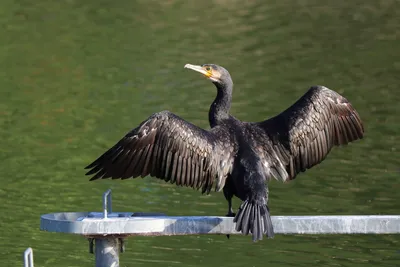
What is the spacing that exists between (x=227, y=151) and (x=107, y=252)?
1334mm

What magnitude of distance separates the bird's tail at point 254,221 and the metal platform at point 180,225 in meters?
0.07

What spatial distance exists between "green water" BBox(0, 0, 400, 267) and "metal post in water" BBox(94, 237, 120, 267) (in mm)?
2778

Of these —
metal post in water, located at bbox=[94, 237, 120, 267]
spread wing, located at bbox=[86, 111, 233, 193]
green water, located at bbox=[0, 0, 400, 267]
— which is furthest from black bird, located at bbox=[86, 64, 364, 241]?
green water, located at bbox=[0, 0, 400, 267]

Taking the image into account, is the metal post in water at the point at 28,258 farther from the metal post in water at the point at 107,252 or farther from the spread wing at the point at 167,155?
the spread wing at the point at 167,155

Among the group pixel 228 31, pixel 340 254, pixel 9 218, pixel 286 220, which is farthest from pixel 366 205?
pixel 228 31

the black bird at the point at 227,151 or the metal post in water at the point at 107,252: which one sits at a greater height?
the black bird at the point at 227,151

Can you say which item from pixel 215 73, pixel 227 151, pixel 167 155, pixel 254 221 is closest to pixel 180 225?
pixel 254 221

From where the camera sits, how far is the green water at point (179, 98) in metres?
10.8

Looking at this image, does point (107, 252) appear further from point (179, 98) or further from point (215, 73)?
point (179, 98)

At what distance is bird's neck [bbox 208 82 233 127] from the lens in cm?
852

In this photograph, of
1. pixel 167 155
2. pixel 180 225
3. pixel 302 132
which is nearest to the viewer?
pixel 180 225

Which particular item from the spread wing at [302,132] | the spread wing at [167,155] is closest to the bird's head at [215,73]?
the spread wing at [302,132]

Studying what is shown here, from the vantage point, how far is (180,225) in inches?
278

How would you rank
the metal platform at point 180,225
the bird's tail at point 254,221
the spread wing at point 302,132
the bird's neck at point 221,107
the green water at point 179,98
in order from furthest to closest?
1. the green water at point 179,98
2. the bird's neck at point 221,107
3. the spread wing at point 302,132
4. the bird's tail at point 254,221
5. the metal platform at point 180,225
